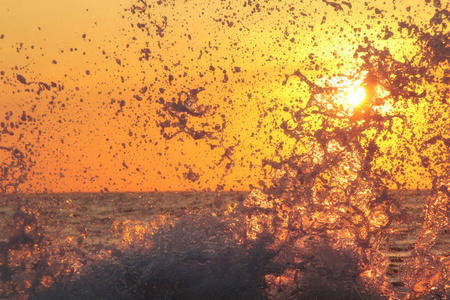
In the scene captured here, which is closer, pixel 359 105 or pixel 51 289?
pixel 51 289

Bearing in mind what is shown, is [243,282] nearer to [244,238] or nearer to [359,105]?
[244,238]

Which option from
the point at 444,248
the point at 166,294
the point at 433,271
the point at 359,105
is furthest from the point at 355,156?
the point at 444,248

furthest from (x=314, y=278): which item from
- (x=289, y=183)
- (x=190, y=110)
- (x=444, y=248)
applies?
(x=444, y=248)

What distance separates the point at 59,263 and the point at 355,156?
524 centimetres

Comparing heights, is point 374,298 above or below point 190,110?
below

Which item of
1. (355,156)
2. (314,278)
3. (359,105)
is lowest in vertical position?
(314,278)

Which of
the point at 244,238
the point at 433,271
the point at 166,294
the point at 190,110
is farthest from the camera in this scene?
the point at 190,110

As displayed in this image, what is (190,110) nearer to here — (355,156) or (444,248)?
(355,156)

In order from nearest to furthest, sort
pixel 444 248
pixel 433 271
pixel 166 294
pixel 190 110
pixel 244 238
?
pixel 166 294
pixel 244 238
pixel 433 271
pixel 190 110
pixel 444 248

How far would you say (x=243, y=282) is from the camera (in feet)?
30.0

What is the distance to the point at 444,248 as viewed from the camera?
1759 centimetres

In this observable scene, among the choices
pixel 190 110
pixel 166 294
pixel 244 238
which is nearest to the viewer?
pixel 166 294

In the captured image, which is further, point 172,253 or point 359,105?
point 359,105

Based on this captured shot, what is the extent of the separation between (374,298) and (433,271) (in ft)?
5.38
